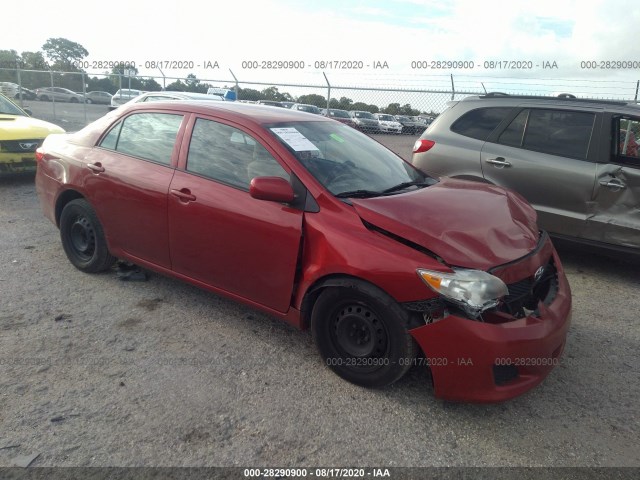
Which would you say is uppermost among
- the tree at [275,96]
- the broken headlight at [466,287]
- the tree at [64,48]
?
the tree at [64,48]

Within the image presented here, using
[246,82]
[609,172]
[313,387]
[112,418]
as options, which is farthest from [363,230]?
[246,82]

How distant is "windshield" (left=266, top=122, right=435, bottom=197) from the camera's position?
10.5 ft

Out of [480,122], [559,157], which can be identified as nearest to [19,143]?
[480,122]

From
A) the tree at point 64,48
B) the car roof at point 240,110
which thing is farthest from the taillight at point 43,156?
the tree at point 64,48

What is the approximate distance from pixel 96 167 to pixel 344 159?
211cm

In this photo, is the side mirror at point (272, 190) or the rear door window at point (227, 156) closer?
the side mirror at point (272, 190)

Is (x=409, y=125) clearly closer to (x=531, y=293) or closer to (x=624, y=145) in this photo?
(x=624, y=145)

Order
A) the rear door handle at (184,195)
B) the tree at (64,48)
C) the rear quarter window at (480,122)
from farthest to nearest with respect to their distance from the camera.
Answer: the tree at (64,48) < the rear quarter window at (480,122) < the rear door handle at (184,195)

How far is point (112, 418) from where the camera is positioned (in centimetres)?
259

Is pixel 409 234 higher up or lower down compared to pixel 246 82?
lower down

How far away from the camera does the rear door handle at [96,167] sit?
4008mm

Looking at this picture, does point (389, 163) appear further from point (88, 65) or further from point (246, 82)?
point (88, 65)

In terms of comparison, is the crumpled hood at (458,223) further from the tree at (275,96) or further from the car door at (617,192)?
the tree at (275,96)

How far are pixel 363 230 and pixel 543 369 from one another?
1.25 meters
